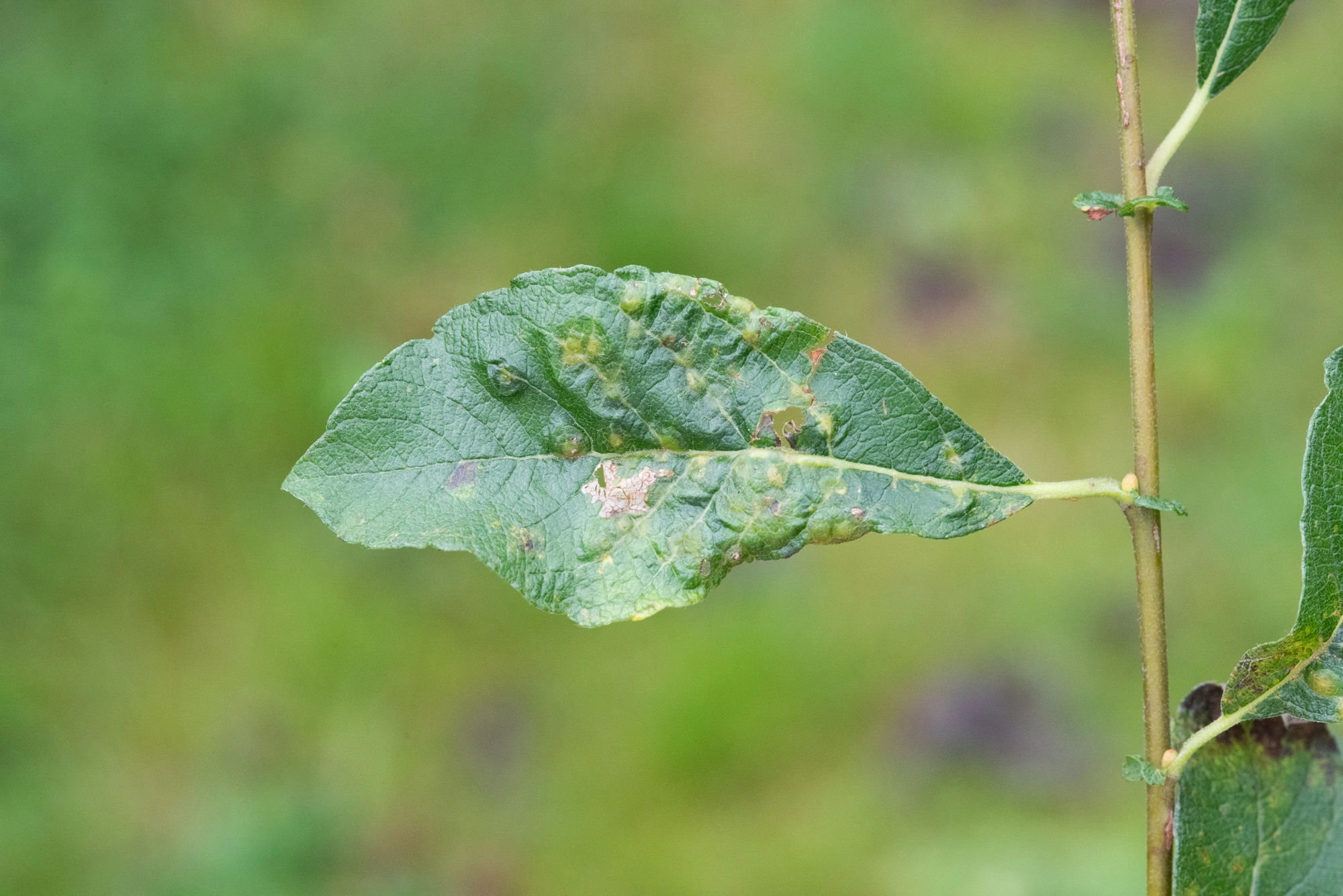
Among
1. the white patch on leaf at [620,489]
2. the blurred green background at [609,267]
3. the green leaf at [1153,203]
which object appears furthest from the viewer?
the blurred green background at [609,267]

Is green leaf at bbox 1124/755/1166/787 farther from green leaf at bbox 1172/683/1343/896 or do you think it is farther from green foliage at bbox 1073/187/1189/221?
green foliage at bbox 1073/187/1189/221

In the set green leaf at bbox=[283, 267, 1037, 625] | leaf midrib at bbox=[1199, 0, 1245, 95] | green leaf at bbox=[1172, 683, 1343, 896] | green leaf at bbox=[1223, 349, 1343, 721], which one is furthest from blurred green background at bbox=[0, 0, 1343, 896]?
leaf midrib at bbox=[1199, 0, 1245, 95]

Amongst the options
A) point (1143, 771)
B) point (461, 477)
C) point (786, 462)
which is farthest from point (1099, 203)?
point (461, 477)

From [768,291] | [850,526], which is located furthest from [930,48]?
[850,526]

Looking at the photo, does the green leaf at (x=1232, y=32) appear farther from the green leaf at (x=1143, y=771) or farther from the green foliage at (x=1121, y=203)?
the green leaf at (x=1143, y=771)

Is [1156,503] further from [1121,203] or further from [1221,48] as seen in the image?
[1221,48]

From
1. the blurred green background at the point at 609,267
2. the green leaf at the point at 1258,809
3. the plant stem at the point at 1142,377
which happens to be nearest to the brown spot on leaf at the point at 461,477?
the plant stem at the point at 1142,377

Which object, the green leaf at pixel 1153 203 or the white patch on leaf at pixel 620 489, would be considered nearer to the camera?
the green leaf at pixel 1153 203
